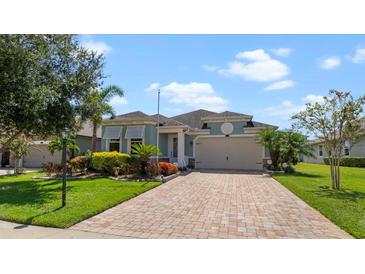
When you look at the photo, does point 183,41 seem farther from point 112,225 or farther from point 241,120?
point 241,120

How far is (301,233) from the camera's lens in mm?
6117

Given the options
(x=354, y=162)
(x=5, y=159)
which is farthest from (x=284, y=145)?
(x=5, y=159)

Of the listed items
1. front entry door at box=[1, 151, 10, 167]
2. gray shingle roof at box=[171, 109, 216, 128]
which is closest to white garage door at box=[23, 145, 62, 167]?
front entry door at box=[1, 151, 10, 167]

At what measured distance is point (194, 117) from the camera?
93.3 ft

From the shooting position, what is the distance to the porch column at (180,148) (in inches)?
846

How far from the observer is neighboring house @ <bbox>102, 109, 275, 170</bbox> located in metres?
21.5

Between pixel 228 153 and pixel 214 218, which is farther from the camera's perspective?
pixel 228 153

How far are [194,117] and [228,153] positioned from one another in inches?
271

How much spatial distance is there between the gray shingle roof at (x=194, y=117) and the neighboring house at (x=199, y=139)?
2.80 metres

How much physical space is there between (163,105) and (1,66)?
854cm

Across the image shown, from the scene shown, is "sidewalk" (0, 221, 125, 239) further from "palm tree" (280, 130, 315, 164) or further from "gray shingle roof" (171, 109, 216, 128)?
"gray shingle roof" (171, 109, 216, 128)

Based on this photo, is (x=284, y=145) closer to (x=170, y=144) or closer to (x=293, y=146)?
(x=293, y=146)

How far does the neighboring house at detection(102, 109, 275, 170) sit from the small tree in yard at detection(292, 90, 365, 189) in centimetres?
834

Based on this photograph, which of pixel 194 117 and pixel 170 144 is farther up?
pixel 194 117
